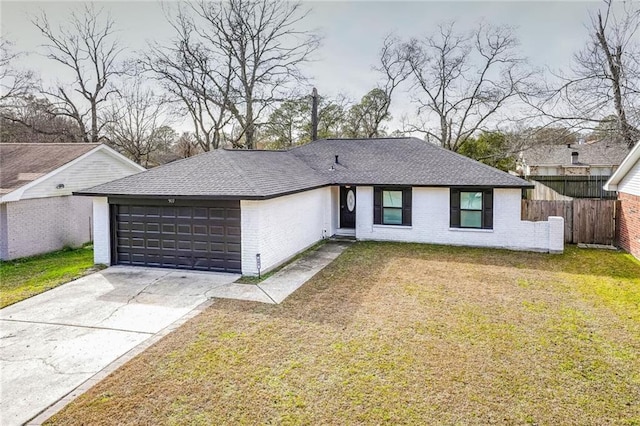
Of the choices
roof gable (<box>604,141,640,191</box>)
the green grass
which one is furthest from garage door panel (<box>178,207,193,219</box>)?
roof gable (<box>604,141,640,191</box>)

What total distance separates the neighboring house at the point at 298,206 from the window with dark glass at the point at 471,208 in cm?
3

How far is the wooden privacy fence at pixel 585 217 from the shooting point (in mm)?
13523

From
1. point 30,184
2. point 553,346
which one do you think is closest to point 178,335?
point 553,346

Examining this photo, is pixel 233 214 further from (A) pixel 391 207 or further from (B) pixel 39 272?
(A) pixel 391 207

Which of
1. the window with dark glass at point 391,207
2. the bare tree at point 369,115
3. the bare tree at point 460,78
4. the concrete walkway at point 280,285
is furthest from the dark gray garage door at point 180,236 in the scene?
the bare tree at point 460,78

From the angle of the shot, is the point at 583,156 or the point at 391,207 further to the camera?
the point at 583,156

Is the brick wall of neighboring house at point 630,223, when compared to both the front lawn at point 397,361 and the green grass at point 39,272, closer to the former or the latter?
the front lawn at point 397,361

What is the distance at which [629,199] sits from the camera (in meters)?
12.4

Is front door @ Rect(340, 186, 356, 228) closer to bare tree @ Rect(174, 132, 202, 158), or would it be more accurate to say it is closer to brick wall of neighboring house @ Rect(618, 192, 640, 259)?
brick wall of neighboring house @ Rect(618, 192, 640, 259)

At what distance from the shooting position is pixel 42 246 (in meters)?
13.7

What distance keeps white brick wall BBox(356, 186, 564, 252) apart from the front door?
0.95m

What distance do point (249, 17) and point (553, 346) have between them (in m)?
27.7

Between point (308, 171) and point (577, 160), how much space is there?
77.0 feet

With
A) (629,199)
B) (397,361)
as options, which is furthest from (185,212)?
(629,199)
